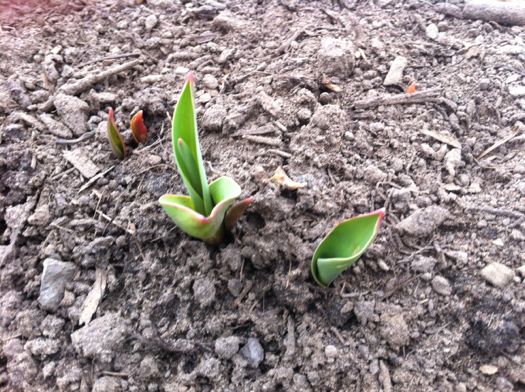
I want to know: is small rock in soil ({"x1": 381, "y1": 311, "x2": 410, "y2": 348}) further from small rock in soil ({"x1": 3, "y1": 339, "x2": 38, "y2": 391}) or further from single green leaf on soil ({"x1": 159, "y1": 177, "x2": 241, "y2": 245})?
small rock in soil ({"x1": 3, "y1": 339, "x2": 38, "y2": 391})

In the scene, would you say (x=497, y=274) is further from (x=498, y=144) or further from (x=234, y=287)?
(x=234, y=287)

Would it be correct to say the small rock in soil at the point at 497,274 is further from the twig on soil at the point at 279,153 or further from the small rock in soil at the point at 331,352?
the twig on soil at the point at 279,153

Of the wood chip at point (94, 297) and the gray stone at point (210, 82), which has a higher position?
the gray stone at point (210, 82)

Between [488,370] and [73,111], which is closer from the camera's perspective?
[488,370]

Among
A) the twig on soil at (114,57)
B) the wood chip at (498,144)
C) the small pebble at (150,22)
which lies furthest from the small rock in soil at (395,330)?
the small pebble at (150,22)

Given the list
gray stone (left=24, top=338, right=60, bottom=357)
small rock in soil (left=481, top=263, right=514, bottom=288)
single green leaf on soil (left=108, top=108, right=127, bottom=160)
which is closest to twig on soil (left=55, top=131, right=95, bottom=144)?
single green leaf on soil (left=108, top=108, right=127, bottom=160)

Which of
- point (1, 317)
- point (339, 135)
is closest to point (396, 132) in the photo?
point (339, 135)

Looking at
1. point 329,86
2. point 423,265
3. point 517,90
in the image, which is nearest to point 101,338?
point 423,265
